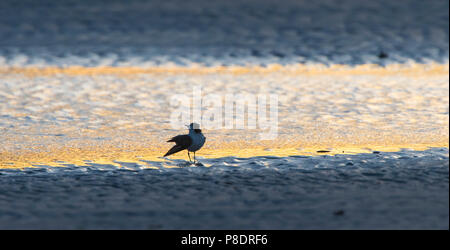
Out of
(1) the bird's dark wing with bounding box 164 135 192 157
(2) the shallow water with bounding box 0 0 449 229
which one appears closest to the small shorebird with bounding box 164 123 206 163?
(1) the bird's dark wing with bounding box 164 135 192 157

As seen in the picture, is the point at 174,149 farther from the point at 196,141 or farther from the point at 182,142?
the point at 196,141

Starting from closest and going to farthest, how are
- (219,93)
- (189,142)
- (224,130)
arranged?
(189,142) → (224,130) → (219,93)

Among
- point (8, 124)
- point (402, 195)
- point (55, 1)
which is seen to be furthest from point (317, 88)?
point (55, 1)

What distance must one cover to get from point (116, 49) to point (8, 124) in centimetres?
881

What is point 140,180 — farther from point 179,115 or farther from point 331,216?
point 179,115

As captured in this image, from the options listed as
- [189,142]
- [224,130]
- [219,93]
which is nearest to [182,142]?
[189,142]

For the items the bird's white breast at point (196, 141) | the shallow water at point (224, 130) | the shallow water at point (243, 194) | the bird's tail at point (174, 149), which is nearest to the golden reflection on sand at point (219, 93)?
the shallow water at point (224, 130)

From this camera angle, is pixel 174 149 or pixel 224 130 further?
pixel 224 130

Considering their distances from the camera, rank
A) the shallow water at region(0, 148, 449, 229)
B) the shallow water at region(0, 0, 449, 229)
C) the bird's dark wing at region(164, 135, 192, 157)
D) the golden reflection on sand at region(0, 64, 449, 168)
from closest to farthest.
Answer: the shallow water at region(0, 148, 449, 229) < the shallow water at region(0, 0, 449, 229) < the bird's dark wing at region(164, 135, 192, 157) < the golden reflection on sand at region(0, 64, 449, 168)

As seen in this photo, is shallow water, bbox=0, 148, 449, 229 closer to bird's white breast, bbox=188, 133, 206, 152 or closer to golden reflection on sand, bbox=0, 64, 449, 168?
bird's white breast, bbox=188, 133, 206, 152

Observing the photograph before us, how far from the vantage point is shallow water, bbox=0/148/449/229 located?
5418 mm

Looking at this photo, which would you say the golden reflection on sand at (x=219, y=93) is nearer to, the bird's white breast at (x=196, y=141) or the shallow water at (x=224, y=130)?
the shallow water at (x=224, y=130)

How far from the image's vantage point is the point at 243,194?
6.25m

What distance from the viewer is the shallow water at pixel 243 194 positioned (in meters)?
5.42
